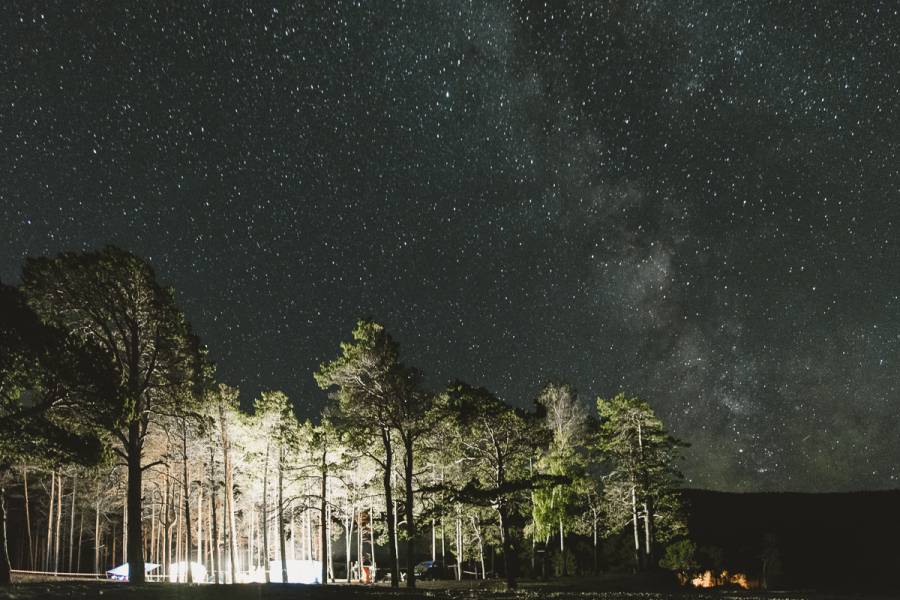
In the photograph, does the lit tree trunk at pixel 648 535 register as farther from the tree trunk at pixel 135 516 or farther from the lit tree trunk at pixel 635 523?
the tree trunk at pixel 135 516

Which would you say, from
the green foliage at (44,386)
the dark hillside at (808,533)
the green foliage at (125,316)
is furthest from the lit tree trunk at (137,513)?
the dark hillside at (808,533)

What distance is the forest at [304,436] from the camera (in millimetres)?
20859

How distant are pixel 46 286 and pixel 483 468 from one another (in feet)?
75.0

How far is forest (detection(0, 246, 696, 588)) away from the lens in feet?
68.4

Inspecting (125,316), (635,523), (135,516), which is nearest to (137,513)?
(135,516)

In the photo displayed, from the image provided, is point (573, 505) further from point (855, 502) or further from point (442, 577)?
point (855, 502)

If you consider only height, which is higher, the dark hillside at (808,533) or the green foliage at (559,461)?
the green foliage at (559,461)

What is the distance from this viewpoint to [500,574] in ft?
187

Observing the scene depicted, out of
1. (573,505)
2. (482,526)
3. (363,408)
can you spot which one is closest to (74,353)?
(363,408)

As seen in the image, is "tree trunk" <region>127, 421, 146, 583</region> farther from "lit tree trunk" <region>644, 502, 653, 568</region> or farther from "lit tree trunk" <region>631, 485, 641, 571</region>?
"lit tree trunk" <region>644, 502, 653, 568</region>

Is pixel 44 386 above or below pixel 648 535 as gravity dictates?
above

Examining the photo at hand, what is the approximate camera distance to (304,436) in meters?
41.6

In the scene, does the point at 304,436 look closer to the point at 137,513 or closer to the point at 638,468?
the point at 137,513

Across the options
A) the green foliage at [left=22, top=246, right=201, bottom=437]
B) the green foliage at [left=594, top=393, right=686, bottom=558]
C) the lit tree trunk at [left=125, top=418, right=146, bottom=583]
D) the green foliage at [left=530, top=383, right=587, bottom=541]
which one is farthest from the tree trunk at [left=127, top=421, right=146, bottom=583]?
the green foliage at [left=594, top=393, right=686, bottom=558]
